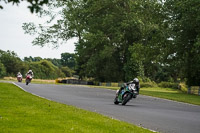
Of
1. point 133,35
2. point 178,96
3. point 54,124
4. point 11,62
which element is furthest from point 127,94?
point 11,62

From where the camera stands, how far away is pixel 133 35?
57125mm

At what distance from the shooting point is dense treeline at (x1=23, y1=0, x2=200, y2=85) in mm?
38625

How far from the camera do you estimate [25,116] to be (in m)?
11.4

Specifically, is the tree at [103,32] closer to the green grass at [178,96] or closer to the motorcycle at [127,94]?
the green grass at [178,96]

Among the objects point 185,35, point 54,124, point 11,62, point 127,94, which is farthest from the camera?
point 11,62

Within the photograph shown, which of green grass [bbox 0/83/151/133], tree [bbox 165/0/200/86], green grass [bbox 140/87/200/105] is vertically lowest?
green grass [bbox 0/83/151/133]

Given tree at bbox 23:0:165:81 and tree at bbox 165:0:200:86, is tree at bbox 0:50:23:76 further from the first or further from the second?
tree at bbox 165:0:200:86

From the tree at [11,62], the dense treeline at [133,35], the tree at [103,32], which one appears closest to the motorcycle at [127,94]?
the dense treeline at [133,35]

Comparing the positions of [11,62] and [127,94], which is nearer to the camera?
[127,94]

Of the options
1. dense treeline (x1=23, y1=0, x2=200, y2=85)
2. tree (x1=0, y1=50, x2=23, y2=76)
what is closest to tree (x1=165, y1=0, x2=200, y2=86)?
dense treeline (x1=23, y1=0, x2=200, y2=85)

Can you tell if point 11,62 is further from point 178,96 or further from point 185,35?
point 178,96

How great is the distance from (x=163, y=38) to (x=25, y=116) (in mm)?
29969

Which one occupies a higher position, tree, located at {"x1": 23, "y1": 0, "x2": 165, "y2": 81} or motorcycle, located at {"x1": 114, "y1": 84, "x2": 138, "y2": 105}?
tree, located at {"x1": 23, "y1": 0, "x2": 165, "y2": 81}

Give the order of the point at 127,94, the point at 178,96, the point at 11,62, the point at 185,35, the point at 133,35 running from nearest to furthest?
the point at 127,94
the point at 178,96
the point at 185,35
the point at 133,35
the point at 11,62
